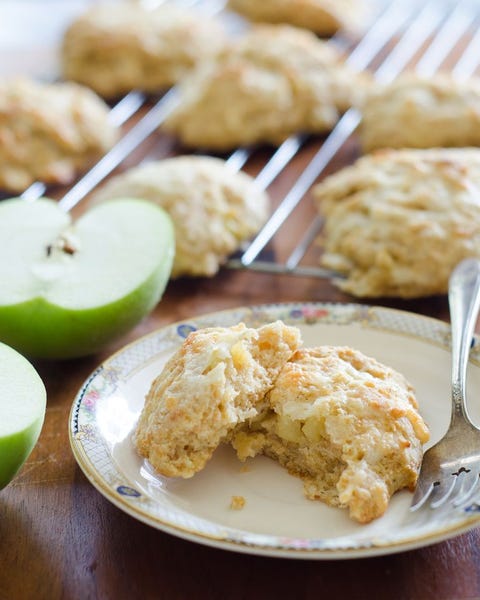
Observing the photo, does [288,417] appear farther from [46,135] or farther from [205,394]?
[46,135]

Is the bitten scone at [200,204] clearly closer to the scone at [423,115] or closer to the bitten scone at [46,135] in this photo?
the bitten scone at [46,135]

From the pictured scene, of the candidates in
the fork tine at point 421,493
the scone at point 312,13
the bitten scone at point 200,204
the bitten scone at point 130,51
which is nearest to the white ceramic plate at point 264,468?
the fork tine at point 421,493

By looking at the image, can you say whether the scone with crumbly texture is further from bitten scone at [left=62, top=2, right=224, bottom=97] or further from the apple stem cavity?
bitten scone at [left=62, top=2, right=224, bottom=97]

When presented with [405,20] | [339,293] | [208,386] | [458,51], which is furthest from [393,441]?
[405,20]

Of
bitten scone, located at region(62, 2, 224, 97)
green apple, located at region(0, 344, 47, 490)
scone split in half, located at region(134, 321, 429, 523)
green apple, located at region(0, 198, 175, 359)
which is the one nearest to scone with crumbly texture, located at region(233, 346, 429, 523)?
scone split in half, located at region(134, 321, 429, 523)

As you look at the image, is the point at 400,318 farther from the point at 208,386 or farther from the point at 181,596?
the point at 181,596

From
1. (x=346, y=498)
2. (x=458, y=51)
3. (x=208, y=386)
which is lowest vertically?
(x=458, y=51)

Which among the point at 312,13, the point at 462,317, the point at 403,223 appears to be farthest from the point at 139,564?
the point at 312,13

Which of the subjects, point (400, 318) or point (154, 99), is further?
point (154, 99)
